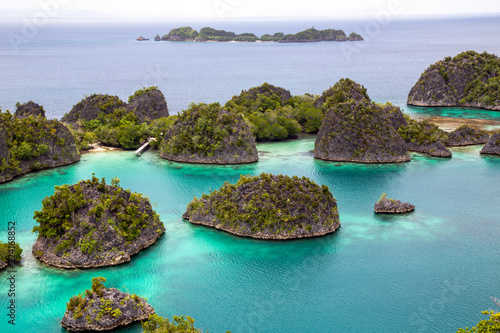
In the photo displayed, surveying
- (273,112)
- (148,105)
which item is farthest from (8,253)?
(148,105)

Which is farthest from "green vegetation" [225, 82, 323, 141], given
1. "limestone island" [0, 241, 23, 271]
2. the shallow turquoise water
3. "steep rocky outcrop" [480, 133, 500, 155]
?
"limestone island" [0, 241, 23, 271]

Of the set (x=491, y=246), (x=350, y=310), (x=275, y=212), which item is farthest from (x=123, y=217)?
(x=491, y=246)

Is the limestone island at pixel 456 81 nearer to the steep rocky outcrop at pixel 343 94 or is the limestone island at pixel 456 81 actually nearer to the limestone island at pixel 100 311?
the steep rocky outcrop at pixel 343 94

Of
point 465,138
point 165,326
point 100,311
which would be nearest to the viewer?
point 165,326

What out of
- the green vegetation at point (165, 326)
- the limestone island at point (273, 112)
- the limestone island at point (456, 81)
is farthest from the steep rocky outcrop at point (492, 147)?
the green vegetation at point (165, 326)

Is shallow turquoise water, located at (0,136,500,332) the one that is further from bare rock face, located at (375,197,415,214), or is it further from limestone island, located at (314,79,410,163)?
limestone island, located at (314,79,410,163)

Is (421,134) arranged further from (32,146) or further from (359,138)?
(32,146)
